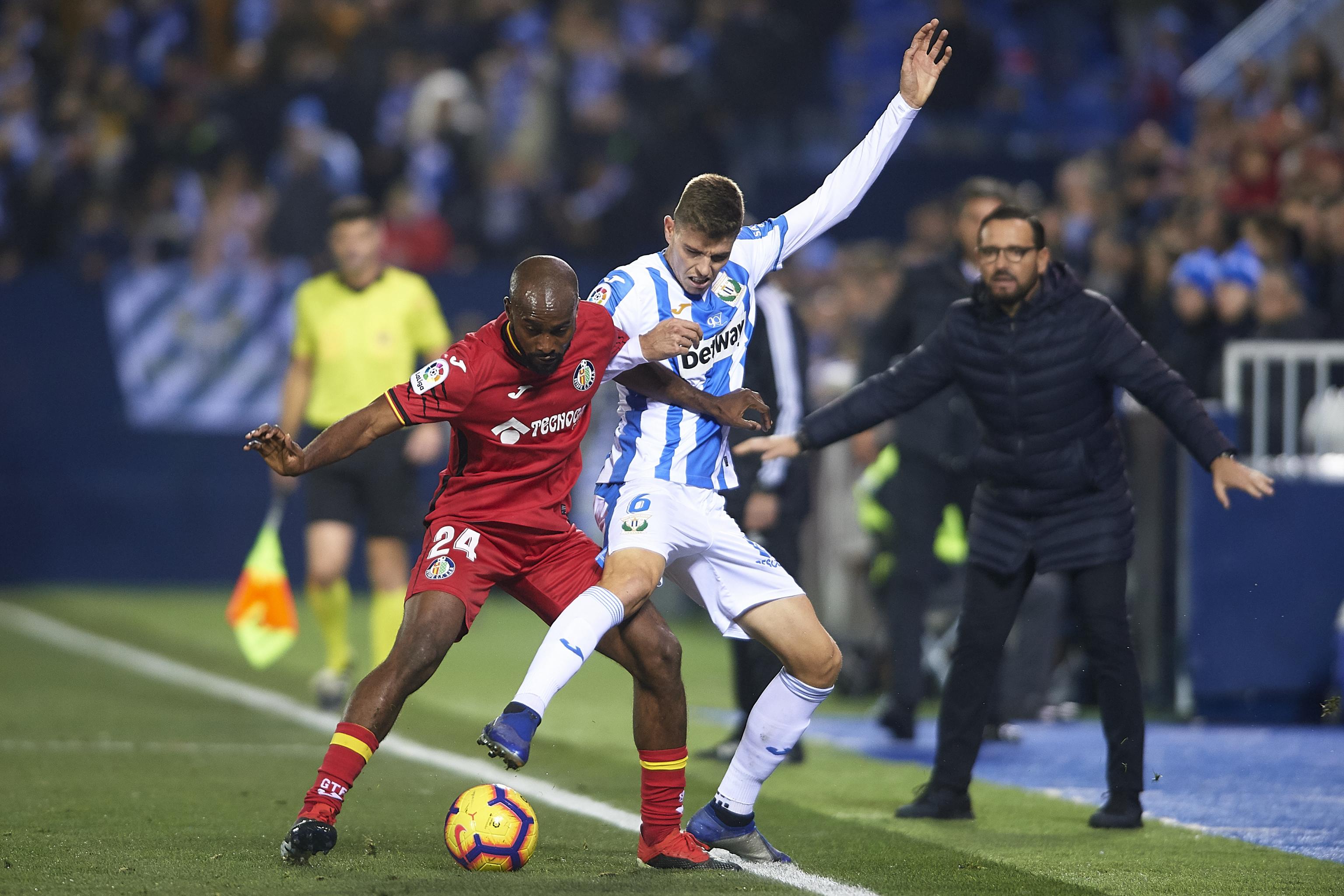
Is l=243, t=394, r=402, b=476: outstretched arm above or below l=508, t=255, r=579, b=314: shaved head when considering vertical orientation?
below

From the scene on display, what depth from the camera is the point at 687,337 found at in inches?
214

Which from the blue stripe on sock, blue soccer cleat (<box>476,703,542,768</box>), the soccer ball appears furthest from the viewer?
the blue stripe on sock

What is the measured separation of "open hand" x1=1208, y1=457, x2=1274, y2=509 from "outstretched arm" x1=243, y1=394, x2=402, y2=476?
9.07 ft

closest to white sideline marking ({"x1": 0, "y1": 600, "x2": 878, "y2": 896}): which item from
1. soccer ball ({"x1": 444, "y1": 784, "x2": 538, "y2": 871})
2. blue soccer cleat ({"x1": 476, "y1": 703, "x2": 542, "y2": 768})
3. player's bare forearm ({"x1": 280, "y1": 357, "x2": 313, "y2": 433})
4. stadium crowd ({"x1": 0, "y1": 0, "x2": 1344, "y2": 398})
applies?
soccer ball ({"x1": 444, "y1": 784, "x2": 538, "y2": 871})

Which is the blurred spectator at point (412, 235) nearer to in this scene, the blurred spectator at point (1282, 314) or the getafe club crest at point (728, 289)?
the blurred spectator at point (1282, 314)

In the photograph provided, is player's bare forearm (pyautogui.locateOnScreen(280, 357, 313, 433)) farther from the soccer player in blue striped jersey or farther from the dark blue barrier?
the dark blue barrier

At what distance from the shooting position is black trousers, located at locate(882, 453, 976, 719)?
8.62m

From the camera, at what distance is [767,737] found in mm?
5641

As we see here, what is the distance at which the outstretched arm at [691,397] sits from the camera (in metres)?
5.67

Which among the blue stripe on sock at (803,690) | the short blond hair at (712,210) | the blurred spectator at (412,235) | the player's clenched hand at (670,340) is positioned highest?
the blurred spectator at (412,235)

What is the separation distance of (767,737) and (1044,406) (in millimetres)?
1704

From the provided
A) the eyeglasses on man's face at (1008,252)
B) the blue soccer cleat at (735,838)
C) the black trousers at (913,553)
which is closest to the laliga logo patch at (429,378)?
the blue soccer cleat at (735,838)

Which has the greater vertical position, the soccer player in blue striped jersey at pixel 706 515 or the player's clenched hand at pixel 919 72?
the player's clenched hand at pixel 919 72

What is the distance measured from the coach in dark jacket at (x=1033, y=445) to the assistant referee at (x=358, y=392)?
344cm
